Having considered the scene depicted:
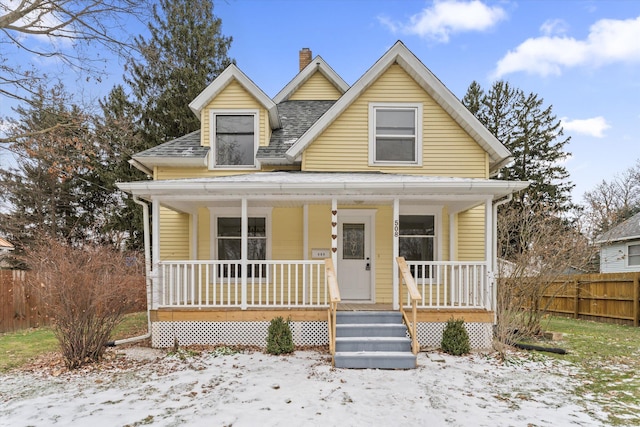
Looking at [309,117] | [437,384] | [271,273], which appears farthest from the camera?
[309,117]

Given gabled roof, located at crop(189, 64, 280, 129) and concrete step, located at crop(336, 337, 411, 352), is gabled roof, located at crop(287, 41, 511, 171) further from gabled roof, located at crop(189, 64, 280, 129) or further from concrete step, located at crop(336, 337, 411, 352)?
concrete step, located at crop(336, 337, 411, 352)

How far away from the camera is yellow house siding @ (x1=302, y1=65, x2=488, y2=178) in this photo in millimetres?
10203

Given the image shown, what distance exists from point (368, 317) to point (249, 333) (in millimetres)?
2433

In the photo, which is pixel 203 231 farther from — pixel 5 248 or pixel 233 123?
pixel 5 248

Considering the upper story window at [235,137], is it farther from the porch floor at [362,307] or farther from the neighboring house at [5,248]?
the neighboring house at [5,248]

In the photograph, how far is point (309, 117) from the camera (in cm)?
1242

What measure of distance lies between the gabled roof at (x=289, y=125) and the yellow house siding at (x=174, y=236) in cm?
269

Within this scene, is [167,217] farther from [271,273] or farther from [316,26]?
[316,26]

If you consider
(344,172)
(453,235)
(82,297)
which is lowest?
(82,297)

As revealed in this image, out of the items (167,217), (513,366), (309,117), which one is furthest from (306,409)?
(309,117)

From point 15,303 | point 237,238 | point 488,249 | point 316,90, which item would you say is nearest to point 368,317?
point 488,249

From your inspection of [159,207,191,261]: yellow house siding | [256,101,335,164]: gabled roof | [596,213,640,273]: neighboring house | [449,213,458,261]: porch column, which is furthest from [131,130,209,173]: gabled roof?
[596,213,640,273]: neighboring house

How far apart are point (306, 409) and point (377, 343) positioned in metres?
2.50

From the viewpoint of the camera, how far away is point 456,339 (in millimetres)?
7531
